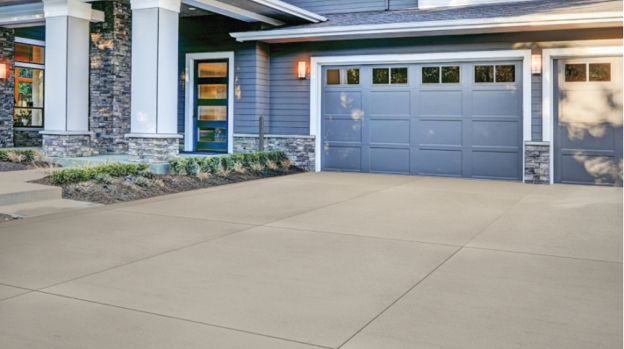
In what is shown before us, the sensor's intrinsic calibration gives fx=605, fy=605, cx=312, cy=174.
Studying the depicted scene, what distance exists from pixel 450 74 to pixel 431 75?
379 mm

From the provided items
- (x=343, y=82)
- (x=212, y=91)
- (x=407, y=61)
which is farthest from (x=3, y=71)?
(x=407, y=61)

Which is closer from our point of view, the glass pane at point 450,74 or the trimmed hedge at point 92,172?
the trimmed hedge at point 92,172

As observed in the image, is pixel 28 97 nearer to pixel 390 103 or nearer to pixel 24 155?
pixel 24 155

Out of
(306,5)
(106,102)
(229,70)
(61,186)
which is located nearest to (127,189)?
(61,186)

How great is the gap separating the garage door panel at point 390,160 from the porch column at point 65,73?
5.90 m

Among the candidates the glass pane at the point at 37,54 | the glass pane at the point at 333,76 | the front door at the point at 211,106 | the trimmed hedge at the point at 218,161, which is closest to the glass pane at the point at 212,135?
the front door at the point at 211,106

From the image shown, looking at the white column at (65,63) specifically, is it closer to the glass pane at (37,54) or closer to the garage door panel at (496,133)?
the glass pane at (37,54)

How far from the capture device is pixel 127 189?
29.6 feet

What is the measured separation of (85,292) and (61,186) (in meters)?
4.96

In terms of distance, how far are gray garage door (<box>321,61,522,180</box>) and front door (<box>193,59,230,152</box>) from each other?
2.37 m

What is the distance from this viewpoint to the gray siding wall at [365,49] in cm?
1092

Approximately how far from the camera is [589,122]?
1090 cm

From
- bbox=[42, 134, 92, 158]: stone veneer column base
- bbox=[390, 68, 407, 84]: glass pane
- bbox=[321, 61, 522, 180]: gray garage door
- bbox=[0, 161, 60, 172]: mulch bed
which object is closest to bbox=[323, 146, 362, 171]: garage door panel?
bbox=[321, 61, 522, 180]: gray garage door

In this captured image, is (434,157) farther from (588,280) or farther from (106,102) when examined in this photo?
(588,280)
